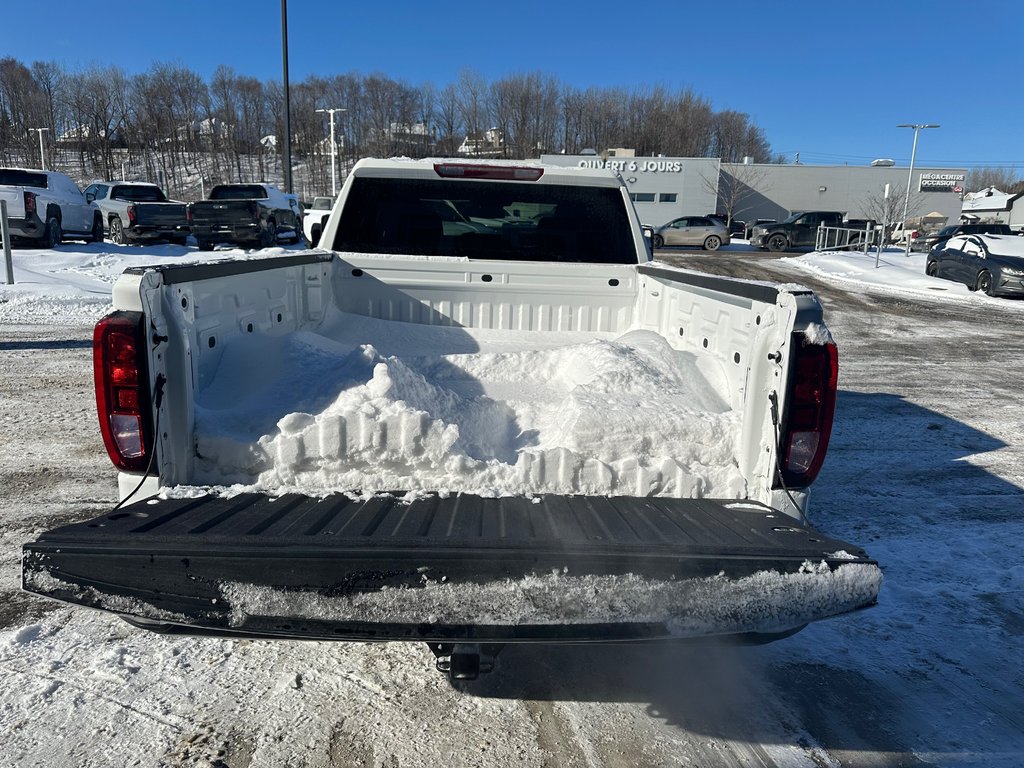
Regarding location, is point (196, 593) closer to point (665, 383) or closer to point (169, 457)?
point (169, 457)

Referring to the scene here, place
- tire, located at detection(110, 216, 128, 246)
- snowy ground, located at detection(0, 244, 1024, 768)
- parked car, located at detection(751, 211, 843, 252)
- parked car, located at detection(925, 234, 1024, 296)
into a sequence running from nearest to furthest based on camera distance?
1. snowy ground, located at detection(0, 244, 1024, 768)
2. parked car, located at detection(925, 234, 1024, 296)
3. tire, located at detection(110, 216, 128, 246)
4. parked car, located at detection(751, 211, 843, 252)

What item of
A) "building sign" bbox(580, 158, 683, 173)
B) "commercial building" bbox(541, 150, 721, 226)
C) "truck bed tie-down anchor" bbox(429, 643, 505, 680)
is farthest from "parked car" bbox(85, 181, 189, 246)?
"building sign" bbox(580, 158, 683, 173)

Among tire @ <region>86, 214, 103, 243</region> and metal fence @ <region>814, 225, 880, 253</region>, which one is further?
metal fence @ <region>814, 225, 880, 253</region>

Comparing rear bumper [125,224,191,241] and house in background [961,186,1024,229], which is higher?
house in background [961,186,1024,229]

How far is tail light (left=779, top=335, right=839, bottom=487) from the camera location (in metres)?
2.48

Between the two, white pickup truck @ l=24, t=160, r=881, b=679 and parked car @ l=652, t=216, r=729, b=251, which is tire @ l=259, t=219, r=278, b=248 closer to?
white pickup truck @ l=24, t=160, r=881, b=679

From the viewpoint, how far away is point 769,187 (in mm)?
61844

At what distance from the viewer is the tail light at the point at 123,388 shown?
7.73ft

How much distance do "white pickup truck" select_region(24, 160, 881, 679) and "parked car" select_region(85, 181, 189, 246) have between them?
18669 millimetres

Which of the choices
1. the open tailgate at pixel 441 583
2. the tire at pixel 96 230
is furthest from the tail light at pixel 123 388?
the tire at pixel 96 230

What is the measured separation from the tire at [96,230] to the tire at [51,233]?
186cm

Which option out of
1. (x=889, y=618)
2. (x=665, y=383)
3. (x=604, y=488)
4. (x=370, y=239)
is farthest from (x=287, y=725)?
(x=370, y=239)

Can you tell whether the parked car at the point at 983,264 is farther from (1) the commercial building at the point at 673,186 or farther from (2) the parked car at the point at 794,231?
(1) the commercial building at the point at 673,186

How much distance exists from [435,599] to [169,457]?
1195 mm
